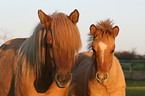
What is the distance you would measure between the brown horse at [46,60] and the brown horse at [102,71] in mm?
1399

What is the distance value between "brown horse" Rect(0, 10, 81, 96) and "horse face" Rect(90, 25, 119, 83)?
1262 millimetres

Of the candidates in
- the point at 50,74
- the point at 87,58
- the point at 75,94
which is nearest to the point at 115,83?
the point at 75,94

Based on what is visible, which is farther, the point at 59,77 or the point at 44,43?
the point at 44,43

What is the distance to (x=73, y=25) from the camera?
3.05 metres

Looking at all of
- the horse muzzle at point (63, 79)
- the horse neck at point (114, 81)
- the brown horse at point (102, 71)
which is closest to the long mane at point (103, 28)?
the brown horse at point (102, 71)

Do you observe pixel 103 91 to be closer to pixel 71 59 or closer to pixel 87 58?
pixel 87 58

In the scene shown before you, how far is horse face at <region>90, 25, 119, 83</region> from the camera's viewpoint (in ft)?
14.7

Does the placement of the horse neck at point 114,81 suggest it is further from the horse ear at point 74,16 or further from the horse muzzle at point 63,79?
the horse muzzle at point 63,79

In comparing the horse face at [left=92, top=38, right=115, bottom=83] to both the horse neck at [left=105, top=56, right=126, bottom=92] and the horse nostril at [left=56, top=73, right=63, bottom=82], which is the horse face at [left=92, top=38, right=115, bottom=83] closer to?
the horse neck at [left=105, top=56, right=126, bottom=92]

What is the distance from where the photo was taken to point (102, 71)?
4504mm

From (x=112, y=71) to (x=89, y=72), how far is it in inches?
24.3

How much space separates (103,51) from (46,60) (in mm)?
1773

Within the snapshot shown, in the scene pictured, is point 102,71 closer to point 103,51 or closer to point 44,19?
point 103,51

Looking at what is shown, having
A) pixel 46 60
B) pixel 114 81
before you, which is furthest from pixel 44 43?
pixel 114 81
